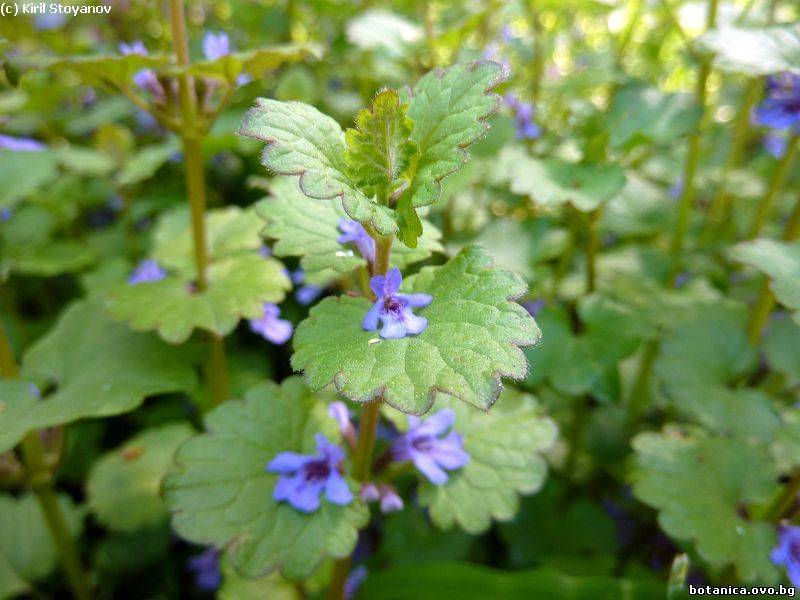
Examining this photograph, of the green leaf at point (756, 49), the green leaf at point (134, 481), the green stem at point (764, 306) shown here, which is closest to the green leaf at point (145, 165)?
the green leaf at point (134, 481)

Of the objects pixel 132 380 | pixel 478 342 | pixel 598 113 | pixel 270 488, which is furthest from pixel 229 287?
pixel 598 113

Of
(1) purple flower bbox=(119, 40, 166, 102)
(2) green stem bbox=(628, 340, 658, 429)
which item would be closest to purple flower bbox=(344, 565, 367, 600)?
(2) green stem bbox=(628, 340, 658, 429)

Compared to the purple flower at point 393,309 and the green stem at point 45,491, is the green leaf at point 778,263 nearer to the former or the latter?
the purple flower at point 393,309

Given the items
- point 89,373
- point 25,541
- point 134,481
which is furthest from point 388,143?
point 25,541

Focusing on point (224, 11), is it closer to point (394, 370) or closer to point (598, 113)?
point (598, 113)

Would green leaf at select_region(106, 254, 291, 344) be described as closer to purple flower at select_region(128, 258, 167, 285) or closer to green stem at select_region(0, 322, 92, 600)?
purple flower at select_region(128, 258, 167, 285)

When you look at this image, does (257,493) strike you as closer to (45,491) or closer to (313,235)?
(313,235)

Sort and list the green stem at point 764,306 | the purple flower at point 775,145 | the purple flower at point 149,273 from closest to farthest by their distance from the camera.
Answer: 1. the purple flower at point 149,273
2. the green stem at point 764,306
3. the purple flower at point 775,145
